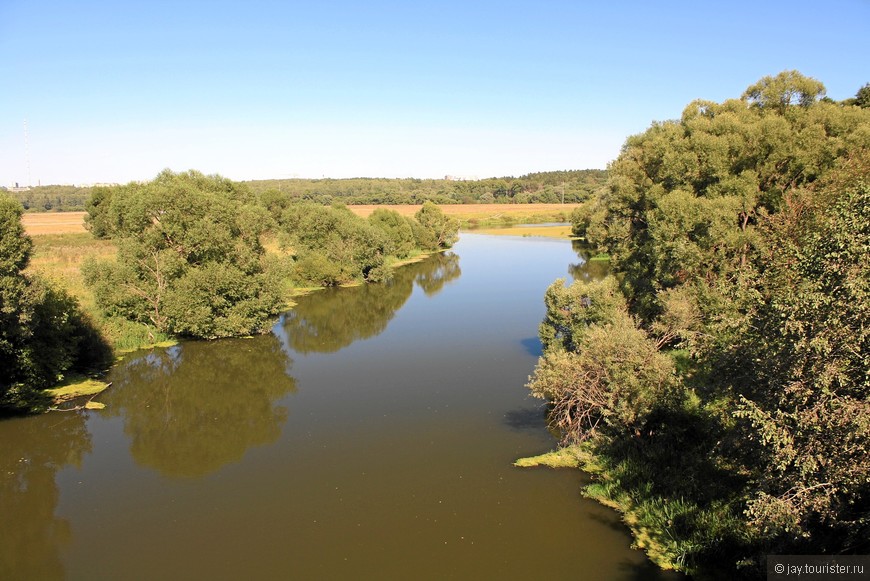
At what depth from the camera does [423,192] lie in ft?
516

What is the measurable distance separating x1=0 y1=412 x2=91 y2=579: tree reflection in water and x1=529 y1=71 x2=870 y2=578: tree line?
1313 cm

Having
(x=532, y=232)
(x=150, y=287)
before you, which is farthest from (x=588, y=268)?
(x=532, y=232)

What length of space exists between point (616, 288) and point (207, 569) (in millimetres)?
18244

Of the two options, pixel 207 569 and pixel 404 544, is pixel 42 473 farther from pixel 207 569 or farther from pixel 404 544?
pixel 404 544

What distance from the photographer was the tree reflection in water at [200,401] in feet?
55.4

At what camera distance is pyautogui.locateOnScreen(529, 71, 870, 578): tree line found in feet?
23.2

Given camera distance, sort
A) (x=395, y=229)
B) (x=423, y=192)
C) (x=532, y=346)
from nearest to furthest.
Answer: (x=532, y=346)
(x=395, y=229)
(x=423, y=192)

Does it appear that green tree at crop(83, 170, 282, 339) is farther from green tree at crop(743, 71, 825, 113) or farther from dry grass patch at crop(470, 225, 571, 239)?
dry grass patch at crop(470, 225, 571, 239)

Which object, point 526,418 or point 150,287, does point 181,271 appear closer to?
point 150,287

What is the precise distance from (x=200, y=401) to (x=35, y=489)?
6793mm

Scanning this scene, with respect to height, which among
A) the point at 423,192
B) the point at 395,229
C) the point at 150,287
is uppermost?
the point at 423,192

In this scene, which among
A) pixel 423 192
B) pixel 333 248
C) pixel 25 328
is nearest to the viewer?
pixel 25 328

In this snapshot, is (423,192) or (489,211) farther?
(423,192)

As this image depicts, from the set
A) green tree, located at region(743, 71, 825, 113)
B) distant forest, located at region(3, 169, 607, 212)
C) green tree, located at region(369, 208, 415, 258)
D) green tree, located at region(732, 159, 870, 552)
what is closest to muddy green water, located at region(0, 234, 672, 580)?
green tree, located at region(732, 159, 870, 552)
